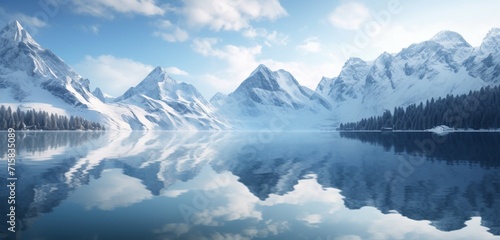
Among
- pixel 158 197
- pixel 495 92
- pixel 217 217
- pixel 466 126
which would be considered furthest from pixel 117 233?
pixel 495 92

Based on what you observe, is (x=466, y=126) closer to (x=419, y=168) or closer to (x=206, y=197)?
(x=419, y=168)

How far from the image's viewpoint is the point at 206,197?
2662 centimetres

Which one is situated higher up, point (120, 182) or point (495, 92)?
point (495, 92)

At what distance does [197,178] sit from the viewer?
117ft

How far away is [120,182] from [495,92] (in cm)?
23605

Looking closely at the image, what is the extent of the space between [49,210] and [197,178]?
16.3 metres

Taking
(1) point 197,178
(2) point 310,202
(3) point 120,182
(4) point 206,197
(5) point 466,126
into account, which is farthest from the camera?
(5) point 466,126

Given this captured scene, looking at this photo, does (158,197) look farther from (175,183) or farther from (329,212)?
(329,212)

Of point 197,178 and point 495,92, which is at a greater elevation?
point 495,92

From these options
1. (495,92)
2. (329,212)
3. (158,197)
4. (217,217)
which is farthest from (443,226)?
(495,92)

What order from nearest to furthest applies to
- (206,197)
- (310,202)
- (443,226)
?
(443,226) < (310,202) < (206,197)

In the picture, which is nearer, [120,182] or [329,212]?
[329,212]

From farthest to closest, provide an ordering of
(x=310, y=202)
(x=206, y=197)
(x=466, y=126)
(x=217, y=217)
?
1. (x=466, y=126)
2. (x=206, y=197)
3. (x=310, y=202)
4. (x=217, y=217)

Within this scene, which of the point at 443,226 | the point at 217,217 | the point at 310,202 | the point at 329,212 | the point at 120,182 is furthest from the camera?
the point at 120,182
